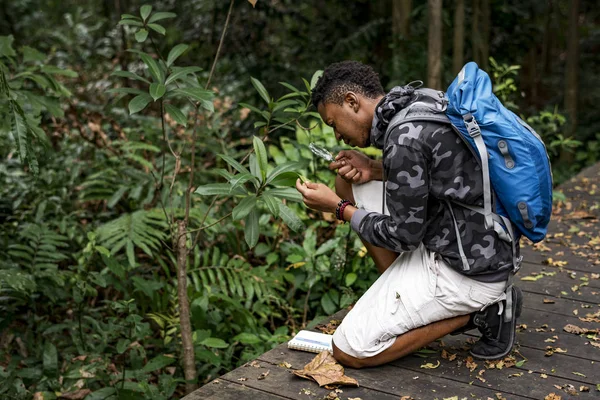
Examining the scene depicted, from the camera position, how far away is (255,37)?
665cm

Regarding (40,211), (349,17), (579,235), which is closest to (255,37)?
(349,17)

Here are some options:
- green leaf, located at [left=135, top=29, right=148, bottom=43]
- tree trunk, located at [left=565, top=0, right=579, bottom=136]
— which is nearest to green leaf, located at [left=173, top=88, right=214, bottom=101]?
green leaf, located at [left=135, top=29, right=148, bottom=43]

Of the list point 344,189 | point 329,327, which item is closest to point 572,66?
point 344,189

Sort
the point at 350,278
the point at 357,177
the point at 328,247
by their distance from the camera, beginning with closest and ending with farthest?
1. the point at 357,177
2. the point at 350,278
3. the point at 328,247

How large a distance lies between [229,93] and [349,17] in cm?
183

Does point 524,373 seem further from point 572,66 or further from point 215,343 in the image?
point 572,66

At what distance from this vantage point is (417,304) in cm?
264

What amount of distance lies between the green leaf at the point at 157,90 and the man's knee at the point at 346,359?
1.20 m

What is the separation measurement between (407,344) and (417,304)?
7.0 inches

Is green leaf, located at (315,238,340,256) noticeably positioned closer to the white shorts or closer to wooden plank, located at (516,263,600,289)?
wooden plank, located at (516,263,600,289)

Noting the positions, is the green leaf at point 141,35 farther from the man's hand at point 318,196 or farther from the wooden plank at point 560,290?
the wooden plank at point 560,290

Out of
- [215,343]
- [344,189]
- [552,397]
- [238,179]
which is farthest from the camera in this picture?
[215,343]

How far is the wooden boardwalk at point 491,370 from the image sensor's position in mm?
2479

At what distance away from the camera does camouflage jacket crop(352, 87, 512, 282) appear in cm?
248
